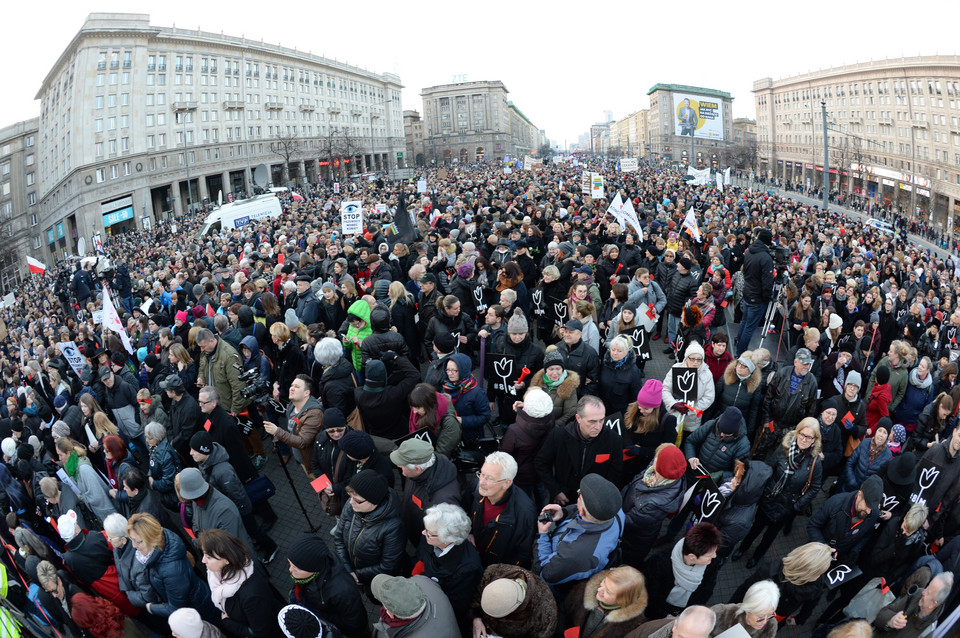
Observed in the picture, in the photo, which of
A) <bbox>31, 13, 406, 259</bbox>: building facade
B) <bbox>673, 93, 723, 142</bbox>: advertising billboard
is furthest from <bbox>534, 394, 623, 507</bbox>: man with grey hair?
<bbox>673, 93, 723, 142</bbox>: advertising billboard

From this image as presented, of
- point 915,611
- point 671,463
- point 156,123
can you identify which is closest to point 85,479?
point 671,463

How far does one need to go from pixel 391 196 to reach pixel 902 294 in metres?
28.7

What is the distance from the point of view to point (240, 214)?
26250 millimetres

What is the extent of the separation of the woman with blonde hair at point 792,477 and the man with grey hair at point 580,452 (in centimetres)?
147

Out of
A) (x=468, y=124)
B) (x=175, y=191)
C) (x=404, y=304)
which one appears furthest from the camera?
(x=468, y=124)

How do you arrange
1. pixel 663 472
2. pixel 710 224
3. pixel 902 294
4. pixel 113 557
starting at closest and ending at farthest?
1. pixel 663 472
2. pixel 113 557
3. pixel 902 294
4. pixel 710 224

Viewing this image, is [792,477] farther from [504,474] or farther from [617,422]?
[504,474]

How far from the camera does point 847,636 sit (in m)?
2.86

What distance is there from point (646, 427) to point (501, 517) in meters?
1.86

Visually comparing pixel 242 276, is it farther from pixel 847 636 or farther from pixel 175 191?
pixel 175 191

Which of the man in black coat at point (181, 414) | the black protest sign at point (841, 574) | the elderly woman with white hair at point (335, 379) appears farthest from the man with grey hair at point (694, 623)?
the man in black coat at point (181, 414)

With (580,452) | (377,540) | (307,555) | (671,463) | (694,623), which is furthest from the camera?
(580,452)

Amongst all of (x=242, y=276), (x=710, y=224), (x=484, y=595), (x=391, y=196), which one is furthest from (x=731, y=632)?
(x=391, y=196)

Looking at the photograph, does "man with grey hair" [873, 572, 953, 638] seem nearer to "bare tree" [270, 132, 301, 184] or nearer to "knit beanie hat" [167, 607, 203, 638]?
"knit beanie hat" [167, 607, 203, 638]
